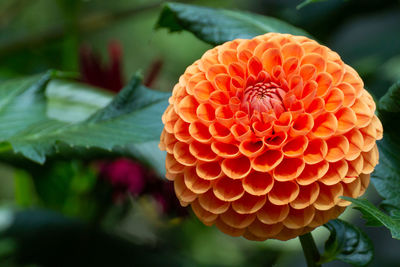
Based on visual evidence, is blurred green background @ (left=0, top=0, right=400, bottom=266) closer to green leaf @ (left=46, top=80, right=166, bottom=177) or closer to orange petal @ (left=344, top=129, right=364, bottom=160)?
green leaf @ (left=46, top=80, right=166, bottom=177)

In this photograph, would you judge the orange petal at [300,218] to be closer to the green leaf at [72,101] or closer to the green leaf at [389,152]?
the green leaf at [389,152]

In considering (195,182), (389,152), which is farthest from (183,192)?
(389,152)

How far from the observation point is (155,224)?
935 mm

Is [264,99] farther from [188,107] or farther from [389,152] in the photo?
[389,152]

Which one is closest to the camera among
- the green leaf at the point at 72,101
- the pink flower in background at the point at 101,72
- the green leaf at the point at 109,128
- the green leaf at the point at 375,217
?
the green leaf at the point at 375,217

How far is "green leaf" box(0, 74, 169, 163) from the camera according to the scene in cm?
50

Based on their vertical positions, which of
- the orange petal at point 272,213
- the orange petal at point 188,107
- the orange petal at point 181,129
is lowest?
the orange petal at point 272,213

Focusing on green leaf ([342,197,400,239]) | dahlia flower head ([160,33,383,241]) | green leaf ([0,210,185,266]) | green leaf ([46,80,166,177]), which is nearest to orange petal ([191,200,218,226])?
dahlia flower head ([160,33,383,241])

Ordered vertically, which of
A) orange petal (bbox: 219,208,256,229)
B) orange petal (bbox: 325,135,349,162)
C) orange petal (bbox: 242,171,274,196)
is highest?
orange petal (bbox: 325,135,349,162)

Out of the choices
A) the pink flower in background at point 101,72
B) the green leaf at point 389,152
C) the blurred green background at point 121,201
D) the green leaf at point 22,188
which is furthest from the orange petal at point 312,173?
the green leaf at point 22,188

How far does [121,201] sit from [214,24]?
1.35ft

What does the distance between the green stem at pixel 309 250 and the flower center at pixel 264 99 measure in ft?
0.40

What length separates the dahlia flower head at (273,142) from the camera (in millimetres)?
335

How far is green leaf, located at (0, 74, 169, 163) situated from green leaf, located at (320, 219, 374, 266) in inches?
8.3
